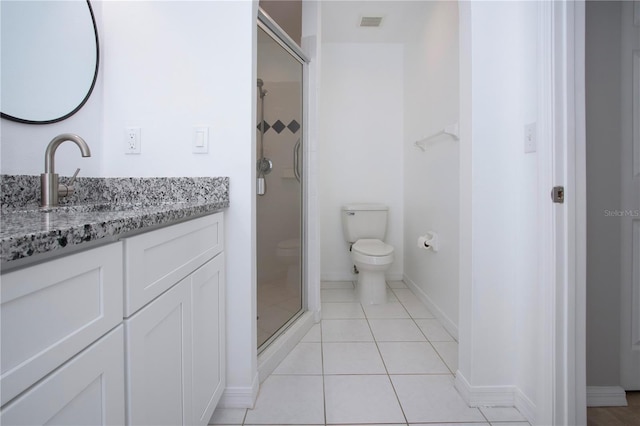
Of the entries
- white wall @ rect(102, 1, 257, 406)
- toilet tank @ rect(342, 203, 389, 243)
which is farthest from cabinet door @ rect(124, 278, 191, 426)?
toilet tank @ rect(342, 203, 389, 243)

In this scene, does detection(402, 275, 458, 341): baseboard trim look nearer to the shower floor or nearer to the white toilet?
the white toilet

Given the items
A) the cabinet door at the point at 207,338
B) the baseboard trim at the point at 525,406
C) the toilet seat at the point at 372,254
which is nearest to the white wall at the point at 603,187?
the baseboard trim at the point at 525,406

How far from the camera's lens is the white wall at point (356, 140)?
346 cm

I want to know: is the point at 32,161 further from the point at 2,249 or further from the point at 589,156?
the point at 589,156

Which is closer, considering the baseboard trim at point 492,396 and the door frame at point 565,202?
the door frame at point 565,202

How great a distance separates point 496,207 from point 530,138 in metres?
0.31

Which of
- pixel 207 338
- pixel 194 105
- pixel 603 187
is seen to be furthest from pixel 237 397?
pixel 603 187

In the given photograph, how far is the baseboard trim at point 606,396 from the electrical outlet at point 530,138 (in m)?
1.12

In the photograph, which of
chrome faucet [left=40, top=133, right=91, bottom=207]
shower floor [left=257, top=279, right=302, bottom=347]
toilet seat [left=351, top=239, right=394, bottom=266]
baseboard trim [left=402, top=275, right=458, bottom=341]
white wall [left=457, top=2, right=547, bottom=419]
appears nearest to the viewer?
chrome faucet [left=40, top=133, right=91, bottom=207]

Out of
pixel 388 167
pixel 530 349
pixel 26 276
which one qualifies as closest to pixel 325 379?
pixel 530 349

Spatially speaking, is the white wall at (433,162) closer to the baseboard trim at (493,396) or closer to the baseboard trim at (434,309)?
the baseboard trim at (434,309)

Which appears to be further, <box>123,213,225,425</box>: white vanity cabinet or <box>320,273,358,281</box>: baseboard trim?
<box>320,273,358,281</box>: baseboard trim

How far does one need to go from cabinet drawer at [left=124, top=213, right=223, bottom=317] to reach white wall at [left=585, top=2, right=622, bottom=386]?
5.41 feet

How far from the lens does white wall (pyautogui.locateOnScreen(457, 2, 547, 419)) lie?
4.55ft
